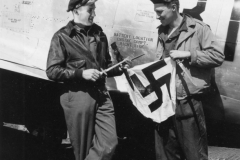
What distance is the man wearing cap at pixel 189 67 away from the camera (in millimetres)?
3350

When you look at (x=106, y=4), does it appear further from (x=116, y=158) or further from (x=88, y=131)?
(x=116, y=158)

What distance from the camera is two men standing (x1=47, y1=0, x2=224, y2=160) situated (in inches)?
132

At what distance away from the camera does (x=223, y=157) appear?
5.09 m

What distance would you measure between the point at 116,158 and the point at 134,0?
2.38m

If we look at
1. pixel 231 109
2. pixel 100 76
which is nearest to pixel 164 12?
pixel 100 76

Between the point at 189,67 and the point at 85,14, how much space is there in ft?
4.16

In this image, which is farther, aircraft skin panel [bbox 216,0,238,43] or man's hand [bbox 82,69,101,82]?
aircraft skin panel [bbox 216,0,238,43]

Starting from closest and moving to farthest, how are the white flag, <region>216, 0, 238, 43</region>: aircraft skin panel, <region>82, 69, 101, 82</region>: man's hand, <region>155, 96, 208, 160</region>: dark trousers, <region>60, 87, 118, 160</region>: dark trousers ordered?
<region>82, 69, 101, 82</region>: man's hand < <region>60, 87, 118, 160</region>: dark trousers < <region>155, 96, 208, 160</region>: dark trousers < the white flag < <region>216, 0, 238, 43</region>: aircraft skin panel

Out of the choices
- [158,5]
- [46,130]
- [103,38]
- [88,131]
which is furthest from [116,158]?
[158,5]

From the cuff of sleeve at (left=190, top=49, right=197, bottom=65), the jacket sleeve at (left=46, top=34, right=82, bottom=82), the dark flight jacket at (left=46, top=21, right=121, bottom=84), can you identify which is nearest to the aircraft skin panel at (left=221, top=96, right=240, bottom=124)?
the cuff of sleeve at (left=190, top=49, right=197, bottom=65)

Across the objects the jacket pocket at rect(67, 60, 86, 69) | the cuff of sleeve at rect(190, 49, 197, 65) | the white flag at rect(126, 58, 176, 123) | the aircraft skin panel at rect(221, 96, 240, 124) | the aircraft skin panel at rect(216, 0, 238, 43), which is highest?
the aircraft skin panel at rect(216, 0, 238, 43)

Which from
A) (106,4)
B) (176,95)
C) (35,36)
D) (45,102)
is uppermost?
(106,4)

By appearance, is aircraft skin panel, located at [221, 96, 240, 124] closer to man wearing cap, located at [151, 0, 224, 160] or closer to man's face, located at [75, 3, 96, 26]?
man wearing cap, located at [151, 0, 224, 160]

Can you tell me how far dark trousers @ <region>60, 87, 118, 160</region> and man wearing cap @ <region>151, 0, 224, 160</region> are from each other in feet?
2.52
